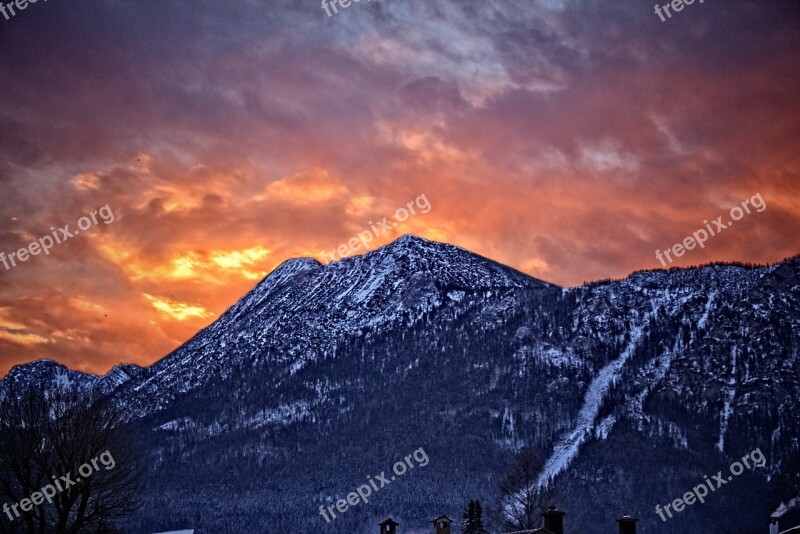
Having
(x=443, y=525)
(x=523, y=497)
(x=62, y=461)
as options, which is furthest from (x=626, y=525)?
(x=62, y=461)

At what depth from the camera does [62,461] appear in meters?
69.4

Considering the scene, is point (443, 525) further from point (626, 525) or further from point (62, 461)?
point (62, 461)

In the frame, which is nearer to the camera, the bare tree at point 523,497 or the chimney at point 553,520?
the chimney at point 553,520

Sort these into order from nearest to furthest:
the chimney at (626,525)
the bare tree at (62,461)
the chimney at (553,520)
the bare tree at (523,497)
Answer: the bare tree at (62,461), the chimney at (626,525), the chimney at (553,520), the bare tree at (523,497)

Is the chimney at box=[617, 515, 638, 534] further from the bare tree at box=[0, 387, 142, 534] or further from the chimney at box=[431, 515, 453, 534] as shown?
the bare tree at box=[0, 387, 142, 534]

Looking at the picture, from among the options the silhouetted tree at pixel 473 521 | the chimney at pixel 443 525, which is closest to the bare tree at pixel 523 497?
the silhouetted tree at pixel 473 521

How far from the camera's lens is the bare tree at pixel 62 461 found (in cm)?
6788

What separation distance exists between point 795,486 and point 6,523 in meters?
71.2

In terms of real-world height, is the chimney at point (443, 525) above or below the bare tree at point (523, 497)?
below

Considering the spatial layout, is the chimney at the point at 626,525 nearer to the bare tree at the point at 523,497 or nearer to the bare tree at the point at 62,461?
the bare tree at the point at 523,497

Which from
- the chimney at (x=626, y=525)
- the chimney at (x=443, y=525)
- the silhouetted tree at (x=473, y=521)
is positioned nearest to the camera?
the chimney at (x=626, y=525)

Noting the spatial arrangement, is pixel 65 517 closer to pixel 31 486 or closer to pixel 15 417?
pixel 31 486

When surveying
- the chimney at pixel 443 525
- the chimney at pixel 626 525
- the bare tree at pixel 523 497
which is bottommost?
the chimney at pixel 626 525

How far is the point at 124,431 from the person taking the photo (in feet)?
275
